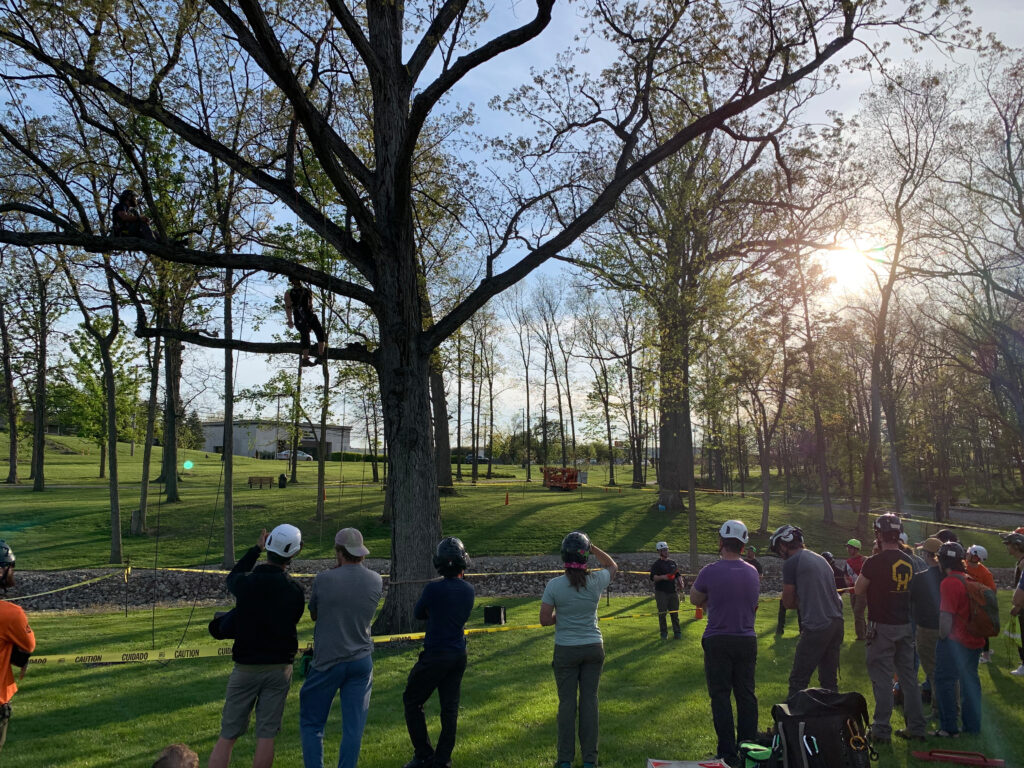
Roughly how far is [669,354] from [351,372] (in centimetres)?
1182

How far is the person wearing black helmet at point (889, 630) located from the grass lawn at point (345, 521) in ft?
53.6

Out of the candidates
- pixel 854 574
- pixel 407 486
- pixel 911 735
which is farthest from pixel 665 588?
pixel 911 735

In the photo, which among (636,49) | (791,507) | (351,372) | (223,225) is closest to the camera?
(636,49)

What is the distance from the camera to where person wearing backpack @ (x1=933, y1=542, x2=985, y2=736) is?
22.5 feet

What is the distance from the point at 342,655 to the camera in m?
5.07

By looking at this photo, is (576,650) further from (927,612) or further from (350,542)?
(927,612)

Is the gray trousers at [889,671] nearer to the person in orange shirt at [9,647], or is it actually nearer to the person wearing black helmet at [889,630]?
the person wearing black helmet at [889,630]

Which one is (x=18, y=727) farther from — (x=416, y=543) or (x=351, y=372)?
(x=351, y=372)

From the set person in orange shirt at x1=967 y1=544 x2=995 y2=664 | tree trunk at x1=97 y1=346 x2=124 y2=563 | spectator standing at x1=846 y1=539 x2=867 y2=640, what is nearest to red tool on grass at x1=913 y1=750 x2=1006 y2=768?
person in orange shirt at x1=967 y1=544 x2=995 y2=664

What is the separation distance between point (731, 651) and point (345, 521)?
2422 centimetres

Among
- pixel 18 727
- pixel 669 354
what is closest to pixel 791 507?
pixel 669 354

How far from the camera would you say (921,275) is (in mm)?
28719

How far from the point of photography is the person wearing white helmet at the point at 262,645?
4.89 metres

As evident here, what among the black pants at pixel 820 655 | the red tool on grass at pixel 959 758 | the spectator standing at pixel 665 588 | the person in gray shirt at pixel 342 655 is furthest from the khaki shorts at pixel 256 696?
the spectator standing at pixel 665 588
